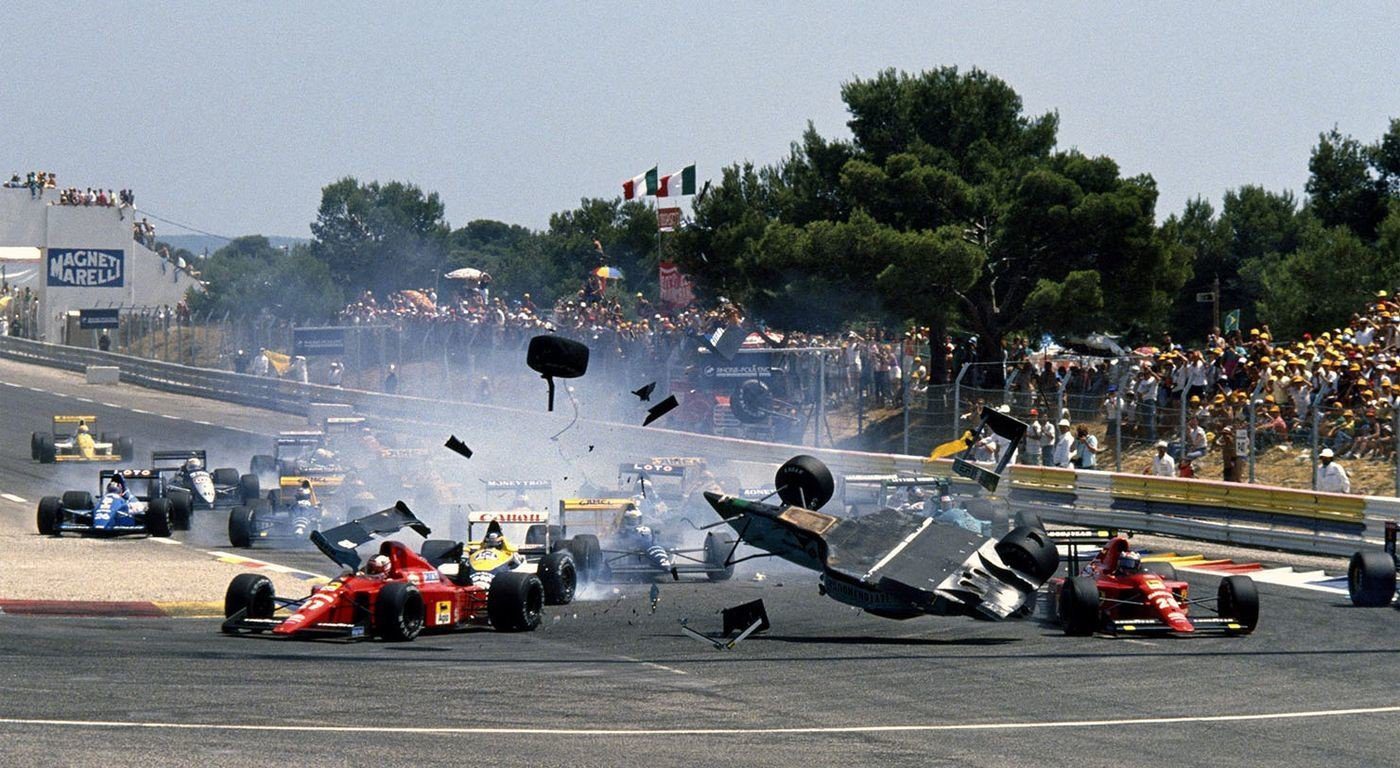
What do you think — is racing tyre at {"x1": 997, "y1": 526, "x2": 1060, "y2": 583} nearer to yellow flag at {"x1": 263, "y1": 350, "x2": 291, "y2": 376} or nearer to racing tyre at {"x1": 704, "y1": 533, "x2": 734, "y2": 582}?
racing tyre at {"x1": 704, "y1": 533, "x2": 734, "y2": 582}

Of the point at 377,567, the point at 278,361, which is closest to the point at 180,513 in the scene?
the point at 377,567

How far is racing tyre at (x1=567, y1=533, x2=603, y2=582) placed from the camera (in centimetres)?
2170

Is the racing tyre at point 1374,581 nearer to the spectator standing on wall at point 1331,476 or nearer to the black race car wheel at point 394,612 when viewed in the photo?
the spectator standing on wall at point 1331,476

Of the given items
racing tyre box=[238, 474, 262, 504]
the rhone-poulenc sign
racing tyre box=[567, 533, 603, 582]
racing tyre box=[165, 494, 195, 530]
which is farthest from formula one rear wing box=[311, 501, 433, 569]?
the rhone-poulenc sign

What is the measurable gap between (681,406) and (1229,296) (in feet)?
164

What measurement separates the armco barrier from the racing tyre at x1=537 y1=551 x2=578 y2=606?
10.7 m

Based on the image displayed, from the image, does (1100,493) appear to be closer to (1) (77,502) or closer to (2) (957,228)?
(2) (957,228)

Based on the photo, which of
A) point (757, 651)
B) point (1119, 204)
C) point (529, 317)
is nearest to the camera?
point (757, 651)

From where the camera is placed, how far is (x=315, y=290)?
284ft

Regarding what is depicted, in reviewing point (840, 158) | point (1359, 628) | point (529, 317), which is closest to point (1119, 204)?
point (840, 158)

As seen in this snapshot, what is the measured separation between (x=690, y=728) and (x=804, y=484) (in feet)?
23.6

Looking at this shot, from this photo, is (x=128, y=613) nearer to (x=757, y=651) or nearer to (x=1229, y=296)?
(x=757, y=651)

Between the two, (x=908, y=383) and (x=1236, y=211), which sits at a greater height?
(x=1236, y=211)

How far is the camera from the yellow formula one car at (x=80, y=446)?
128ft
